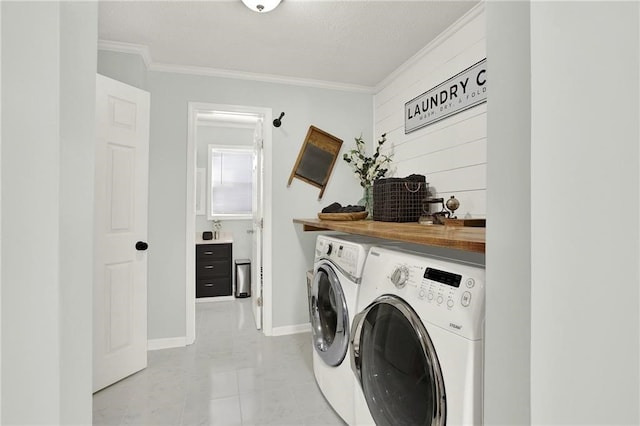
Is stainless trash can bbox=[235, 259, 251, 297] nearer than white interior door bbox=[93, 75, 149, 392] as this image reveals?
No

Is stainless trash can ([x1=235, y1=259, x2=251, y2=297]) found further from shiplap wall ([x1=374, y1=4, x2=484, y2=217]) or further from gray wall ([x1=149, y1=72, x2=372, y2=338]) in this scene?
shiplap wall ([x1=374, y1=4, x2=484, y2=217])

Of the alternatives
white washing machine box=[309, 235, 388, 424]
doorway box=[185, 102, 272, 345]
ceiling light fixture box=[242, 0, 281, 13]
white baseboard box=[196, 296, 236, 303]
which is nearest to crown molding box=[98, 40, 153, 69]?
doorway box=[185, 102, 272, 345]

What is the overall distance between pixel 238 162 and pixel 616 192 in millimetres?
4734

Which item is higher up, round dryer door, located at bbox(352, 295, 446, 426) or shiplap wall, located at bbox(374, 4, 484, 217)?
shiplap wall, located at bbox(374, 4, 484, 217)

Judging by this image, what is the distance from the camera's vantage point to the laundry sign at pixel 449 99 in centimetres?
Result: 196

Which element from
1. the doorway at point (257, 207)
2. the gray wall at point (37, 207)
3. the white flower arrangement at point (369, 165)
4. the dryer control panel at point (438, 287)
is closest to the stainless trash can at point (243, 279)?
the doorway at point (257, 207)

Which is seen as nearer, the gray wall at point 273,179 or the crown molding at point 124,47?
the crown molding at point 124,47

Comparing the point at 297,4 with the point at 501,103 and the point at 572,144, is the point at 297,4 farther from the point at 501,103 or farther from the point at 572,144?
the point at 572,144

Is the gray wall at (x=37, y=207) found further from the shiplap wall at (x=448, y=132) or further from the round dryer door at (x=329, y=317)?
the shiplap wall at (x=448, y=132)

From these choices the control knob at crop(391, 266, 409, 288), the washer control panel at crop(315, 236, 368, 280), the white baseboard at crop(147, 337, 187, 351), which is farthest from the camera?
the white baseboard at crop(147, 337, 187, 351)

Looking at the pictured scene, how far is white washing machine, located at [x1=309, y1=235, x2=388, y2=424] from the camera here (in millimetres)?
1578

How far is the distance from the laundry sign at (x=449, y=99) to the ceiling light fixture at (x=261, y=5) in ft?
4.14

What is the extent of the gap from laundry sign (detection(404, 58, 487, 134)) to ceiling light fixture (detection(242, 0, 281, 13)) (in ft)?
4.14

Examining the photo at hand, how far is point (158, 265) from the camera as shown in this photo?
2.73 metres
